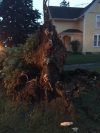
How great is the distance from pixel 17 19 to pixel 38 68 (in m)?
19.4

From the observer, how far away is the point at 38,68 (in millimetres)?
9180

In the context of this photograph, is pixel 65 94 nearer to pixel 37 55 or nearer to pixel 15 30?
pixel 37 55

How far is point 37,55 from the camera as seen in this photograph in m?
8.97

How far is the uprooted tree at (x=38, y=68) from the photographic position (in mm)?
8594

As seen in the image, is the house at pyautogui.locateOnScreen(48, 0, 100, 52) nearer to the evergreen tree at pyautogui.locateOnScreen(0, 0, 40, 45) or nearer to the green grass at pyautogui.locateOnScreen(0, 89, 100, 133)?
the evergreen tree at pyautogui.locateOnScreen(0, 0, 40, 45)

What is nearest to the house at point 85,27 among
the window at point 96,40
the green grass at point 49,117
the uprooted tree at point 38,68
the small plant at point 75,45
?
the window at point 96,40

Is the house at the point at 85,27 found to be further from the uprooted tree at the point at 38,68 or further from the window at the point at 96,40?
the uprooted tree at the point at 38,68

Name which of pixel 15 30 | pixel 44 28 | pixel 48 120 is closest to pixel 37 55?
pixel 44 28

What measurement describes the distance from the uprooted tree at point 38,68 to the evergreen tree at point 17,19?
1798 cm

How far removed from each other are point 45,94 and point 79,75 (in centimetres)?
207

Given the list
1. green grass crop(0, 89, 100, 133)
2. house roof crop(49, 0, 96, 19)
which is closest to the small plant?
house roof crop(49, 0, 96, 19)

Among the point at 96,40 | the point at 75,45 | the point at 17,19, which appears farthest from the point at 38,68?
the point at 96,40

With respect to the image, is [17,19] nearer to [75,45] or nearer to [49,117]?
[75,45]

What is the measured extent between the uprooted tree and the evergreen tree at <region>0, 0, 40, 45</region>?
18.0 m
